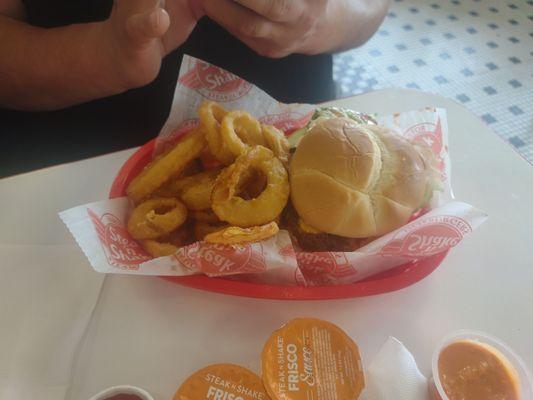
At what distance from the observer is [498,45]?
10.1 feet

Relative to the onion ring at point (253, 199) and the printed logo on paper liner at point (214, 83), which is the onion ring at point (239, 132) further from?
the printed logo on paper liner at point (214, 83)

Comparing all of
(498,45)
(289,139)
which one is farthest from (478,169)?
(498,45)

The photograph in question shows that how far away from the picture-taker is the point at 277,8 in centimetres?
106

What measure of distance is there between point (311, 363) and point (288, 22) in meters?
0.76

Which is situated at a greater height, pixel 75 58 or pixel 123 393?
pixel 75 58

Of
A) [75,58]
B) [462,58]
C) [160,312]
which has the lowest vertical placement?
[462,58]

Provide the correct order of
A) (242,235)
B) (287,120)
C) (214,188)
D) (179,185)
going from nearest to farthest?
(242,235) → (214,188) → (179,185) → (287,120)

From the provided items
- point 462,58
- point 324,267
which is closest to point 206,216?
point 324,267

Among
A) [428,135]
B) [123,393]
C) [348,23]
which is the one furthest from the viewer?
[348,23]

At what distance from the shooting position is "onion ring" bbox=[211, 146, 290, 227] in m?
0.97

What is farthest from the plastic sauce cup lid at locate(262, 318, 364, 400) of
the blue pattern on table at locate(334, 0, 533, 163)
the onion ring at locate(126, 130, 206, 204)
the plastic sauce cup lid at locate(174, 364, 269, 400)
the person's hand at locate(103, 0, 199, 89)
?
the blue pattern on table at locate(334, 0, 533, 163)

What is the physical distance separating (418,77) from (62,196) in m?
2.28

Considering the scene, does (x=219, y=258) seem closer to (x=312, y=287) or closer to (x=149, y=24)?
(x=312, y=287)

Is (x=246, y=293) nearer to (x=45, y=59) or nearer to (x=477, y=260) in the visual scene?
(x=477, y=260)
